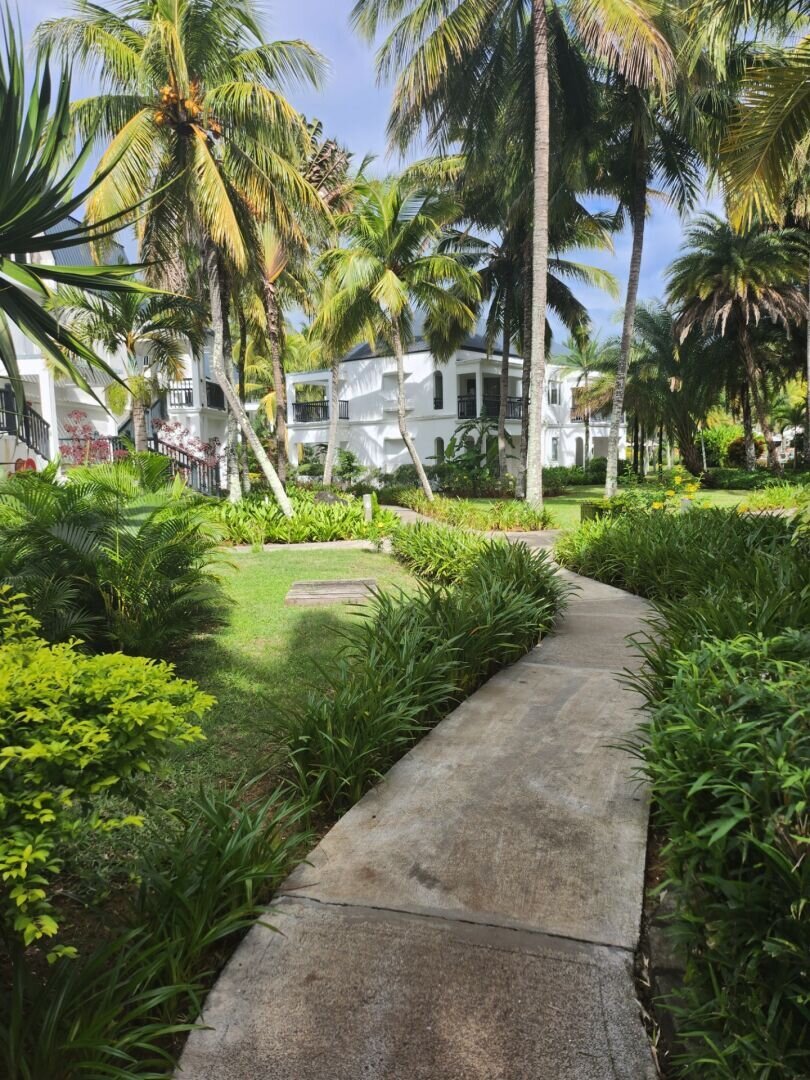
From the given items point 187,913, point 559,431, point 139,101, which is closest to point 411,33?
point 139,101

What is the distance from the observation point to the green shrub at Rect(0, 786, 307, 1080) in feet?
6.33

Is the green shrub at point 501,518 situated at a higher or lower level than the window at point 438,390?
lower

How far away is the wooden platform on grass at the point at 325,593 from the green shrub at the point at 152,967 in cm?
526

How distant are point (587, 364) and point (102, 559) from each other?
138 feet

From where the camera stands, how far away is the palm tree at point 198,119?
1265 centimetres

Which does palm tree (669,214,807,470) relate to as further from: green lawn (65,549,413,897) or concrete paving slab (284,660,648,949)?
concrete paving slab (284,660,648,949)

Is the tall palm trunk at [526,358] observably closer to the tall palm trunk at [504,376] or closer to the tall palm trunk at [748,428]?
the tall palm trunk at [504,376]

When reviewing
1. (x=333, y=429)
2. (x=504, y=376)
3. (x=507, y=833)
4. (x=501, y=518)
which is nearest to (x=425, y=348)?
(x=504, y=376)

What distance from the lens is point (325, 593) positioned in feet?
28.4

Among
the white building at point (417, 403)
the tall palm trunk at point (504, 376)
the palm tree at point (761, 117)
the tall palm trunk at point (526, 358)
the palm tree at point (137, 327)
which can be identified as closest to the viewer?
the palm tree at point (761, 117)

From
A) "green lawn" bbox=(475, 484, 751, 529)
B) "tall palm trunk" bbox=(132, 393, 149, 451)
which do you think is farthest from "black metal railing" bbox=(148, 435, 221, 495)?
"green lawn" bbox=(475, 484, 751, 529)

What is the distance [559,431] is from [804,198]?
25.6m

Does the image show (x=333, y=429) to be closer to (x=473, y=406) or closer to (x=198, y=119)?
(x=198, y=119)

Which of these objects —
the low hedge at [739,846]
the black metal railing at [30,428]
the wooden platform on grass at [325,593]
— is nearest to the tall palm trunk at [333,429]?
the black metal railing at [30,428]
